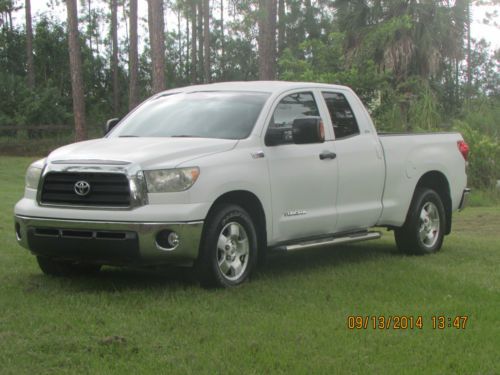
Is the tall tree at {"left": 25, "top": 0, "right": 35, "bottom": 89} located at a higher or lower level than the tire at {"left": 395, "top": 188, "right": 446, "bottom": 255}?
higher

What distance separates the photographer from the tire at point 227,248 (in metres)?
7.87

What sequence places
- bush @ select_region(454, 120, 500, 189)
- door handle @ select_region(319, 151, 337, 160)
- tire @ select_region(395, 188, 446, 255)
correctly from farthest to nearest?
bush @ select_region(454, 120, 500, 189), tire @ select_region(395, 188, 446, 255), door handle @ select_region(319, 151, 337, 160)

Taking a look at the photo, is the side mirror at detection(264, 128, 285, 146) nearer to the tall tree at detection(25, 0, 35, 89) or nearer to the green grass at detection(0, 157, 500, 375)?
the green grass at detection(0, 157, 500, 375)

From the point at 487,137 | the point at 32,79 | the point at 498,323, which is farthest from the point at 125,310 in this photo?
the point at 32,79

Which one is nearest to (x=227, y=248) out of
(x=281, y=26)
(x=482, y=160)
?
(x=482, y=160)

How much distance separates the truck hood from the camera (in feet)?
25.5

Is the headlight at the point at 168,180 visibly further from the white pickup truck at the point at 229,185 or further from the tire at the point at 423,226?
the tire at the point at 423,226

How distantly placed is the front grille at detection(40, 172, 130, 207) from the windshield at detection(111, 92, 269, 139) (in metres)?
1.21

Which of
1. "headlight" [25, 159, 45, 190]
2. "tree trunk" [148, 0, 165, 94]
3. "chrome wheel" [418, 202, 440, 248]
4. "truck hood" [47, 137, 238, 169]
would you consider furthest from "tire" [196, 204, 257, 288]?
"tree trunk" [148, 0, 165, 94]

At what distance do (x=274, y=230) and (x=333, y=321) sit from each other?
2037 mm

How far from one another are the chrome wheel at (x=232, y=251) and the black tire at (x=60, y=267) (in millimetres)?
1579

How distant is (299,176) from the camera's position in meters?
8.91

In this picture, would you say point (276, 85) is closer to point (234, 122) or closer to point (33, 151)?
point (234, 122)

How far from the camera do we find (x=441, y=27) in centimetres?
2978
